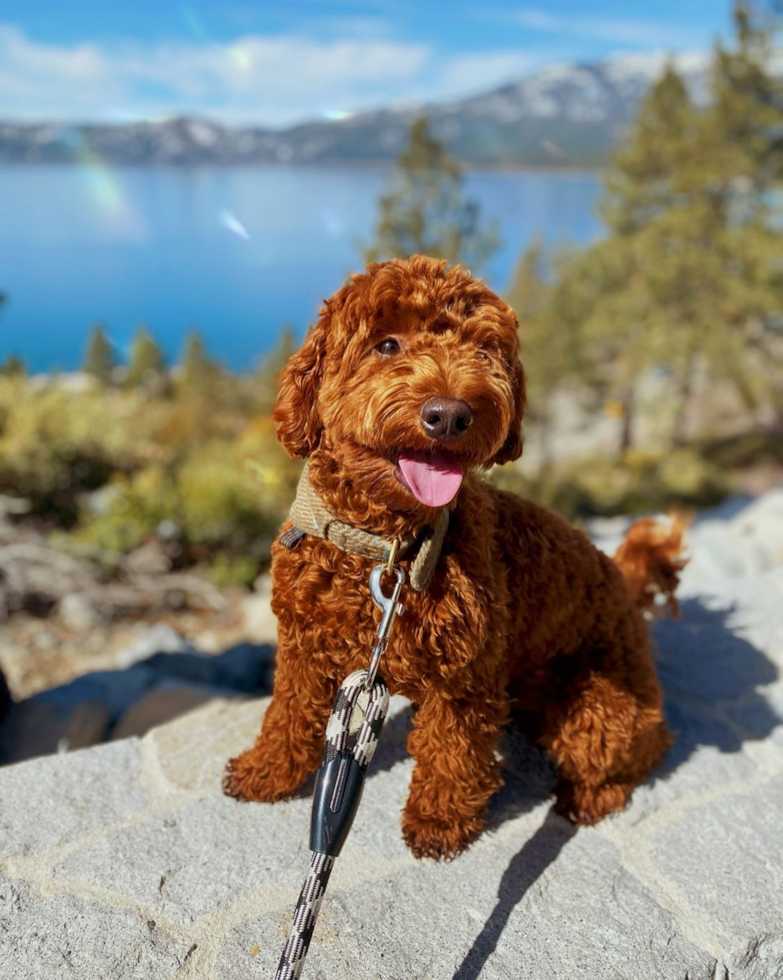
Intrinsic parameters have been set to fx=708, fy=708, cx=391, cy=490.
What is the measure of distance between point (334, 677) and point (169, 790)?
2.78 ft

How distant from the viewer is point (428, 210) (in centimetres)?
1030

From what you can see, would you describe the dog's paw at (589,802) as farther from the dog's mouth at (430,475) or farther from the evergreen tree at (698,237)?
the evergreen tree at (698,237)

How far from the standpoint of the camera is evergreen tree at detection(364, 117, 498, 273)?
9.95m

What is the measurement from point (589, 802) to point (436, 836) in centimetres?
57

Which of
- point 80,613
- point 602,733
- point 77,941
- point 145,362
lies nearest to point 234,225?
point 602,733

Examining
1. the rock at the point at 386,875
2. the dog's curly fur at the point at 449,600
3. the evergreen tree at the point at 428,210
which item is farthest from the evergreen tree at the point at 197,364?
the dog's curly fur at the point at 449,600

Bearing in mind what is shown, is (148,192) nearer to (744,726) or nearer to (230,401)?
(230,401)

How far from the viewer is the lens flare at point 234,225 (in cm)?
296

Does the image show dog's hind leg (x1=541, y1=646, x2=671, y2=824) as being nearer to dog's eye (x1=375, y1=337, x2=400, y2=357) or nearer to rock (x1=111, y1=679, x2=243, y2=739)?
dog's eye (x1=375, y1=337, x2=400, y2=357)

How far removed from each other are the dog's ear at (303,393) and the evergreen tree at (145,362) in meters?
25.4

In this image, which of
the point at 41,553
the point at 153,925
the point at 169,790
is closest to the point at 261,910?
the point at 153,925

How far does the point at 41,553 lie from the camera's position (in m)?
6.81

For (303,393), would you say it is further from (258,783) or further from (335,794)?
(258,783)

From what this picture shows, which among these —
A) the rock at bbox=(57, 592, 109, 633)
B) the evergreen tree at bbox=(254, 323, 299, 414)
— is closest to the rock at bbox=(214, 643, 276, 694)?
the rock at bbox=(57, 592, 109, 633)
